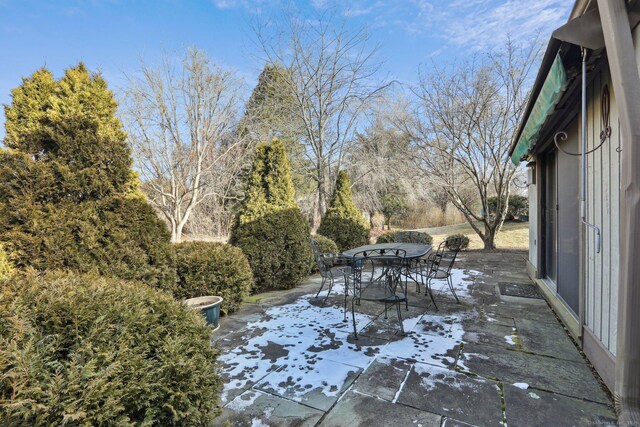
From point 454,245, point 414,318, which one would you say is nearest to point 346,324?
point 414,318

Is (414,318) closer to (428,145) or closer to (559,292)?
(559,292)

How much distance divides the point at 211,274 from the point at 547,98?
11.7ft

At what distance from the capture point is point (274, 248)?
4.80 m

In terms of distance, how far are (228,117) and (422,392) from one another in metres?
7.41

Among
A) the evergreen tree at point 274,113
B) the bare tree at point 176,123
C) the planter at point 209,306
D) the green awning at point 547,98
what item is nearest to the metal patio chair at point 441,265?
the green awning at point 547,98

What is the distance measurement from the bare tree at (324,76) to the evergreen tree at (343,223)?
108 cm

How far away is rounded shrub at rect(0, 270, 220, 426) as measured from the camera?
99cm

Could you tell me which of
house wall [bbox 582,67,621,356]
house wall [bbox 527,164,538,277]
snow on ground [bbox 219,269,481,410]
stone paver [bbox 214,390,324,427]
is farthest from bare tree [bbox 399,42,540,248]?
stone paver [bbox 214,390,324,427]

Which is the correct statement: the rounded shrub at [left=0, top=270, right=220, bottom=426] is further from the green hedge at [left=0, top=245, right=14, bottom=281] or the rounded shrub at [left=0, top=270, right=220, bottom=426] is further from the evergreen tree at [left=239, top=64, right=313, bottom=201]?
the evergreen tree at [left=239, top=64, right=313, bottom=201]

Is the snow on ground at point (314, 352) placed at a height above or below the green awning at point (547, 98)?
below

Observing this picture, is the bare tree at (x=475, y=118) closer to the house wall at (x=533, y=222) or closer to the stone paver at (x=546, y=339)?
the house wall at (x=533, y=222)

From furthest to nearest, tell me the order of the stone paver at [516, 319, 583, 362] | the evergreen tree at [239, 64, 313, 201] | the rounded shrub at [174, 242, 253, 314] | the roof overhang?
1. the evergreen tree at [239, 64, 313, 201]
2. the rounded shrub at [174, 242, 253, 314]
3. the stone paver at [516, 319, 583, 362]
4. the roof overhang

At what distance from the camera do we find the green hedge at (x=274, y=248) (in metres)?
4.71

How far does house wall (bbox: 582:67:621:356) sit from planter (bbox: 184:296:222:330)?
10.2 feet
